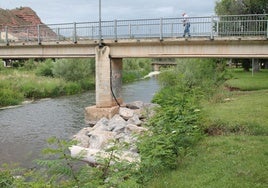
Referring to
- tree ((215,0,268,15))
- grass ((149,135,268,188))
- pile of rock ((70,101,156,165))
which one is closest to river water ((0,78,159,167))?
pile of rock ((70,101,156,165))

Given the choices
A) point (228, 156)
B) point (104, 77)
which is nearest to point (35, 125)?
point (104, 77)

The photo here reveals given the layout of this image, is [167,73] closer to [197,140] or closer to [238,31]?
[238,31]

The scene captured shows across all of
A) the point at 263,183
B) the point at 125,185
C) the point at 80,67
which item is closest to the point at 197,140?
the point at 263,183

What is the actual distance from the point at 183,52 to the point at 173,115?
1098 centimetres

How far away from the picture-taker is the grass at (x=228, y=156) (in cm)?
895

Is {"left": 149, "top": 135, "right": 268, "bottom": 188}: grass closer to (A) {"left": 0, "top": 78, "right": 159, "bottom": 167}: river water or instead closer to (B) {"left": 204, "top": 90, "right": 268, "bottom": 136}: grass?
(B) {"left": 204, "top": 90, "right": 268, "bottom": 136}: grass

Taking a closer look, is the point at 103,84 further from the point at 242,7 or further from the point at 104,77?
the point at 242,7

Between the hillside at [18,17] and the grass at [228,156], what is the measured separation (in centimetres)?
10300

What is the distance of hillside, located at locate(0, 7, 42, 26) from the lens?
113 meters

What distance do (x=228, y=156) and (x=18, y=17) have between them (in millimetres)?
123414

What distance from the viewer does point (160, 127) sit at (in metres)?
12.2

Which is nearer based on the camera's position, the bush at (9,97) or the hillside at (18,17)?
the bush at (9,97)

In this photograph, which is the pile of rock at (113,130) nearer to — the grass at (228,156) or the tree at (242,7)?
the grass at (228,156)

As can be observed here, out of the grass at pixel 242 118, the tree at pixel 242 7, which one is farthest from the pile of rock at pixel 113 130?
the tree at pixel 242 7
